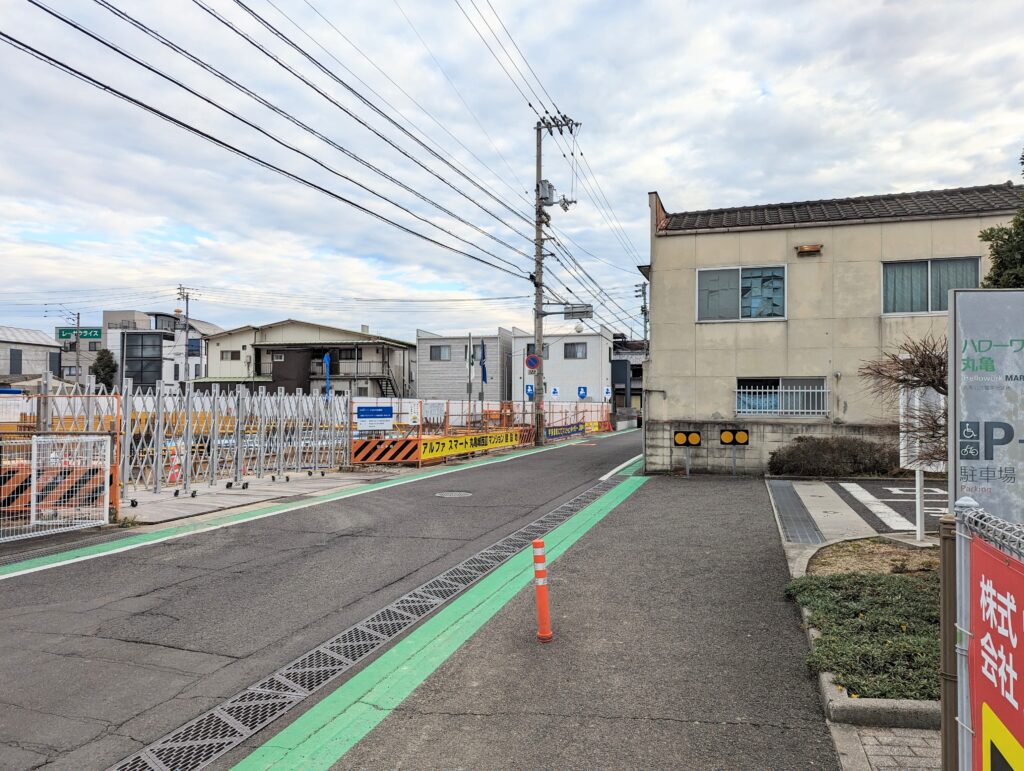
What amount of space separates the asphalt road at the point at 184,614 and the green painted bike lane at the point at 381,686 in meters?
0.25

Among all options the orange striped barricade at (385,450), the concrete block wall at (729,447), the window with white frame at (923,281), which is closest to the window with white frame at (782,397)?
the concrete block wall at (729,447)

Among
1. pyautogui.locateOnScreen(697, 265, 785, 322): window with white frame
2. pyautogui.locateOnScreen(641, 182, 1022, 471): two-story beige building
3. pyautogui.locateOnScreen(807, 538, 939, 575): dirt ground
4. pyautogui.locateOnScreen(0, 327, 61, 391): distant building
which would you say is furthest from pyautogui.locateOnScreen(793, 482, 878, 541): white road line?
pyautogui.locateOnScreen(0, 327, 61, 391): distant building

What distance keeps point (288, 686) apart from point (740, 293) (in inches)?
624

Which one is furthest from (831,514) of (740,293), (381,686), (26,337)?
(26,337)

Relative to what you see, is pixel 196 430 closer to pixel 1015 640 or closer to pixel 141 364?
pixel 1015 640

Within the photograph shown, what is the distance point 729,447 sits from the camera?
57.7 feet

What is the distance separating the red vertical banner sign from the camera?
6.89 ft

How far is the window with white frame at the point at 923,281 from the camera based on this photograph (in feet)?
54.1

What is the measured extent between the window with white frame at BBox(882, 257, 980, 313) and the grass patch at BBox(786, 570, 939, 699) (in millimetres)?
11821

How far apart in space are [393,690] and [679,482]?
500 inches

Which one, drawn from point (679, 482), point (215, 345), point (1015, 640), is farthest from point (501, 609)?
point (215, 345)

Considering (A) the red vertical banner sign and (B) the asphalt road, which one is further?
(B) the asphalt road

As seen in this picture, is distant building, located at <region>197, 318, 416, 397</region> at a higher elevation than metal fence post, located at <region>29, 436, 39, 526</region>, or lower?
higher

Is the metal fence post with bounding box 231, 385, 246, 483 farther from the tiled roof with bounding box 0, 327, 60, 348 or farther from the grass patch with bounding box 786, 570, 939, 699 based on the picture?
the tiled roof with bounding box 0, 327, 60, 348
